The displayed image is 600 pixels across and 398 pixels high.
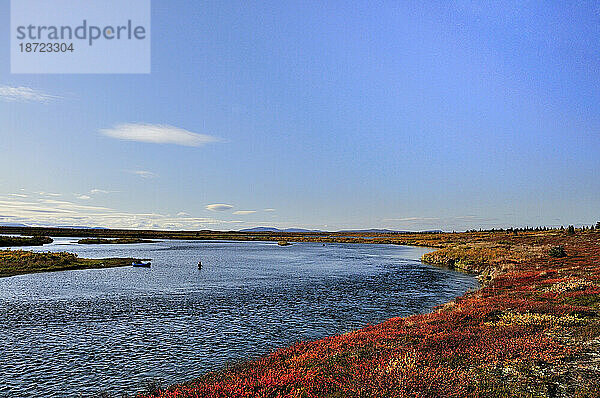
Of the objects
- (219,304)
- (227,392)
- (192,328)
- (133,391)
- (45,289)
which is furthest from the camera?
(45,289)

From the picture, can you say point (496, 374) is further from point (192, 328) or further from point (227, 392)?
point (192, 328)

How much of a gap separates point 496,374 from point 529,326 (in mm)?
7775

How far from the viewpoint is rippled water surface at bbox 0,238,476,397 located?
63.6 ft

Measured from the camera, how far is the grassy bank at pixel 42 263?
59.1 meters

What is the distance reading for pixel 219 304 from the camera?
37000 mm

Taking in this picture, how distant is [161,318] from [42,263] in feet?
153

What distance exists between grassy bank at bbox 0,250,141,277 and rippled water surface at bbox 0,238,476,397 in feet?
16.7

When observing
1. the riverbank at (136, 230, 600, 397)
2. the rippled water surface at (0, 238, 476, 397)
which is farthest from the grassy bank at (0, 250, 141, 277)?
the riverbank at (136, 230, 600, 397)

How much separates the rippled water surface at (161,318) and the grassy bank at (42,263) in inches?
200

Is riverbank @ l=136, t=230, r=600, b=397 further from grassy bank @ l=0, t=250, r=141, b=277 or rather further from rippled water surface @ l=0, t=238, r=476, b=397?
grassy bank @ l=0, t=250, r=141, b=277

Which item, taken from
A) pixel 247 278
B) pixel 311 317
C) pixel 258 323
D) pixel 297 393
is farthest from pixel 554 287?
pixel 247 278

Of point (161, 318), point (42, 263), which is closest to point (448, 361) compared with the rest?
point (161, 318)

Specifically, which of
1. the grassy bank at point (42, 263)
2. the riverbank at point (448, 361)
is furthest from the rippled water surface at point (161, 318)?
the grassy bank at point (42, 263)

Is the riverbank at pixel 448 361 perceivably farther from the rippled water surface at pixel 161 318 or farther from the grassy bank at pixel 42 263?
the grassy bank at pixel 42 263
